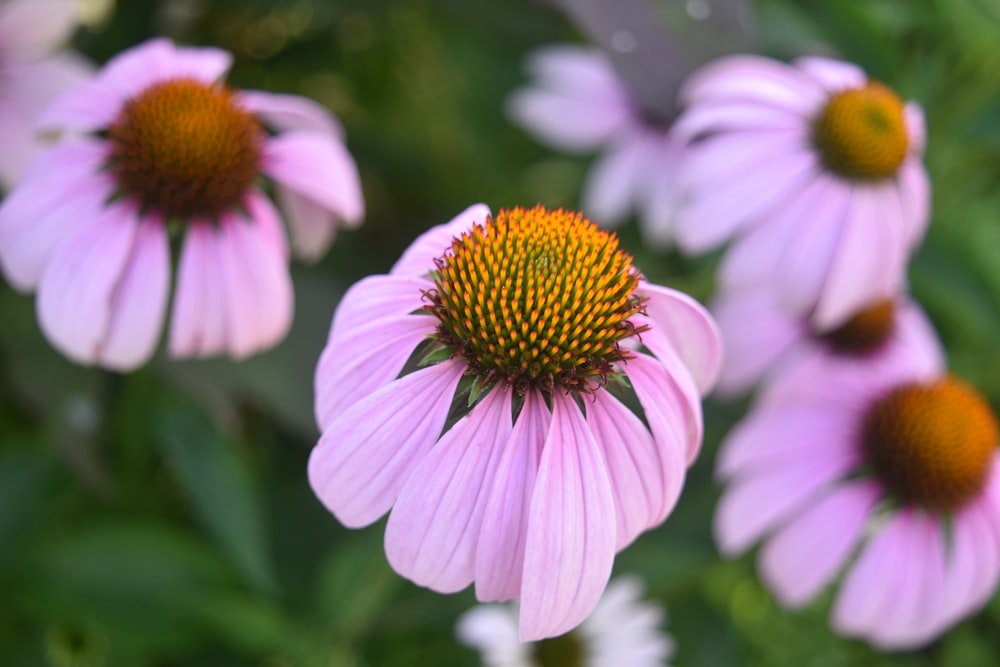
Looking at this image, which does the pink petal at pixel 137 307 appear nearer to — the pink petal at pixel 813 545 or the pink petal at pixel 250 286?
the pink petal at pixel 250 286

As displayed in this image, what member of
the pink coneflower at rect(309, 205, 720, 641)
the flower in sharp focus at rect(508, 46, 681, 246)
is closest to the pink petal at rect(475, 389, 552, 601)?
the pink coneflower at rect(309, 205, 720, 641)

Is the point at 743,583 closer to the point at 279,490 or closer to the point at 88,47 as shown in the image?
the point at 279,490

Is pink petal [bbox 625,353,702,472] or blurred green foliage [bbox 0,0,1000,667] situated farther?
blurred green foliage [bbox 0,0,1000,667]

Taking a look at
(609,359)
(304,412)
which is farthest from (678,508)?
(609,359)

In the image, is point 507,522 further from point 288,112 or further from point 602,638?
point 602,638

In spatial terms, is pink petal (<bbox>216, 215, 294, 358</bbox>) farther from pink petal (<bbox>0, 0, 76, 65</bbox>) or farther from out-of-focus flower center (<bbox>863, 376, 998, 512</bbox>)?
out-of-focus flower center (<bbox>863, 376, 998, 512</bbox>)

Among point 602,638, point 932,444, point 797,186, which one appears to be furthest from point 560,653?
point 797,186
